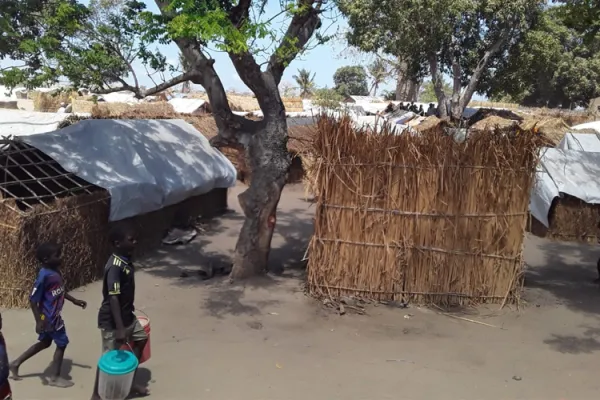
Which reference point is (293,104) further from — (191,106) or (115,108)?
(115,108)

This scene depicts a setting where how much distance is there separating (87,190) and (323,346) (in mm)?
4032

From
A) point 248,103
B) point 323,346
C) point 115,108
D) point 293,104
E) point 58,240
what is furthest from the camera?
point 293,104

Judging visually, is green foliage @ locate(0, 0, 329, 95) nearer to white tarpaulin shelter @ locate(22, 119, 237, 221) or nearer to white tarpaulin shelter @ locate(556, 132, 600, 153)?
white tarpaulin shelter @ locate(22, 119, 237, 221)

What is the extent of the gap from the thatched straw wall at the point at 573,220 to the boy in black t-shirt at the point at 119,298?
365 inches

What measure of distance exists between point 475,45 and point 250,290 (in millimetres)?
15563

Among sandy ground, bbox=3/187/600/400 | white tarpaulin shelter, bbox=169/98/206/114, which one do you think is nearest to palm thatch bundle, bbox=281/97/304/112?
white tarpaulin shelter, bbox=169/98/206/114

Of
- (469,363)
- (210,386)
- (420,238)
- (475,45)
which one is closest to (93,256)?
(210,386)

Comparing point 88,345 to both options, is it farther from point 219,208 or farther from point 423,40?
point 423,40

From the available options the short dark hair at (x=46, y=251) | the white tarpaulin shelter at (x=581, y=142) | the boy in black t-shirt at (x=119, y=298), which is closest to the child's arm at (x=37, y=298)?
the short dark hair at (x=46, y=251)

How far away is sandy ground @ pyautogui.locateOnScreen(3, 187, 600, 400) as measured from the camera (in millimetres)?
4957

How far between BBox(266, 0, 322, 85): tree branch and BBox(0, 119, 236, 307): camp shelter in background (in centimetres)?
279

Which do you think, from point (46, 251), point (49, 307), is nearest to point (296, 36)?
point (46, 251)

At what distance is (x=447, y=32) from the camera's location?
740 inches

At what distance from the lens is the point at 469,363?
5.60 meters
